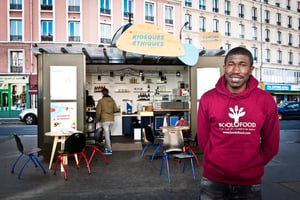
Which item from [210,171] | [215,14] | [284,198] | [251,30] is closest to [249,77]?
[210,171]

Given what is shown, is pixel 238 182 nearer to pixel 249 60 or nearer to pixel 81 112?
pixel 249 60

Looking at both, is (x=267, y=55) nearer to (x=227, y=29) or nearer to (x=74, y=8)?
(x=227, y=29)

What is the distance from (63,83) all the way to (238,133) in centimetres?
581

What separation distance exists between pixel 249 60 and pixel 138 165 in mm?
4521

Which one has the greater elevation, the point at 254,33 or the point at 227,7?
the point at 227,7

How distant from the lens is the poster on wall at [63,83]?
6.67 metres

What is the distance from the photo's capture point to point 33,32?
22891 mm

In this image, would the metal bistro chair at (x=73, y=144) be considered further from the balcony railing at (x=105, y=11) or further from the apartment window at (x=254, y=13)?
the apartment window at (x=254, y=13)

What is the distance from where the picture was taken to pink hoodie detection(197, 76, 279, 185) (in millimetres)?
1805

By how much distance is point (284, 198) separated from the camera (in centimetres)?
389

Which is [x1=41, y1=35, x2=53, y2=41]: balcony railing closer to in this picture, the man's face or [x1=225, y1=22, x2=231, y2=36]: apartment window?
[x1=225, y1=22, x2=231, y2=36]: apartment window

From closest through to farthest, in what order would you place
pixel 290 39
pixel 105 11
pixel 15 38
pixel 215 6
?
1. pixel 15 38
2. pixel 105 11
3. pixel 215 6
4. pixel 290 39

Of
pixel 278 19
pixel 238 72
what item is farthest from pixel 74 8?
pixel 278 19

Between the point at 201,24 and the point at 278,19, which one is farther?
Answer: the point at 278,19
